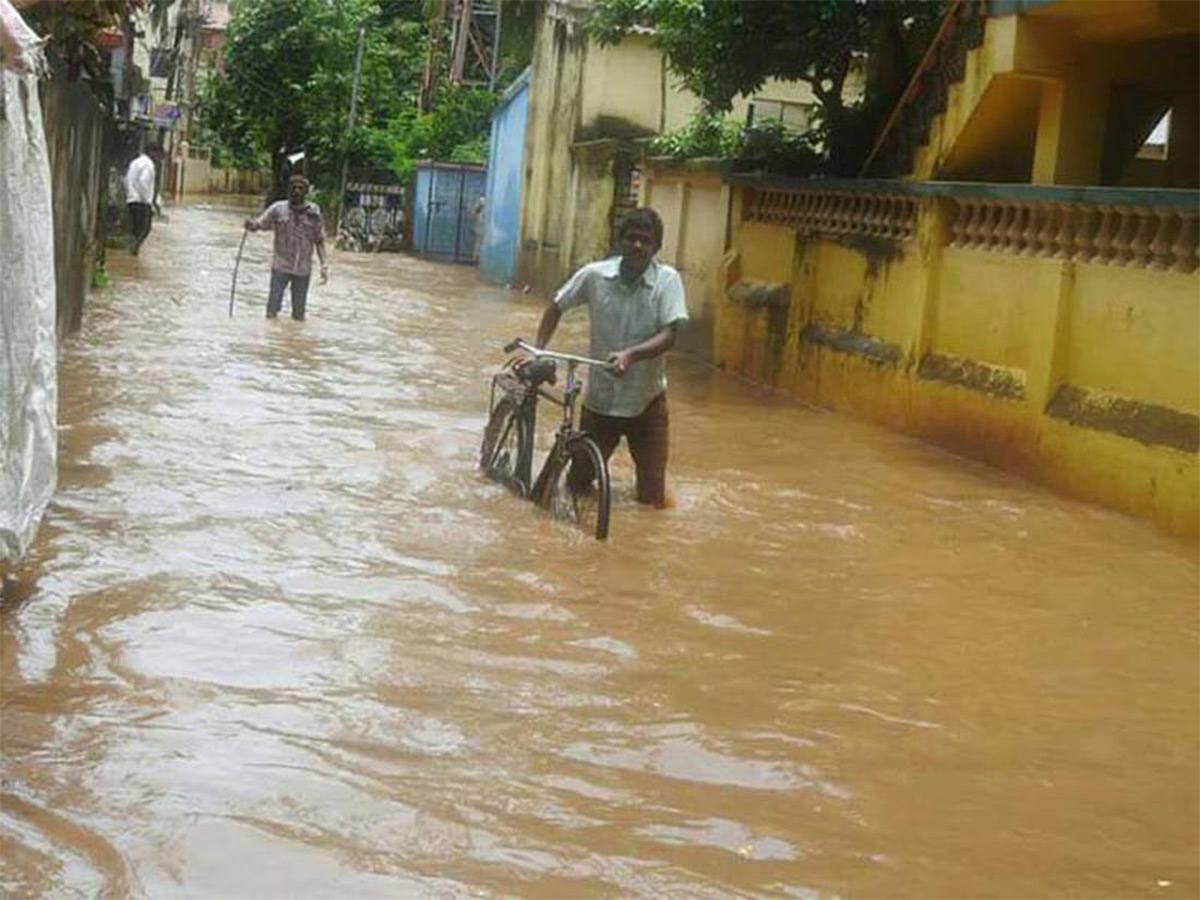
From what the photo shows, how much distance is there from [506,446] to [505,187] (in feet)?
72.7

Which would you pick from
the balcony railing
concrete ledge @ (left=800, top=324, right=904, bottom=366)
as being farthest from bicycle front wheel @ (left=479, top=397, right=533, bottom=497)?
concrete ledge @ (left=800, top=324, right=904, bottom=366)

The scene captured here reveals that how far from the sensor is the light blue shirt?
8.91 meters

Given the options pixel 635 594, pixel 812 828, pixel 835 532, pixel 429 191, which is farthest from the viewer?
pixel 429 191

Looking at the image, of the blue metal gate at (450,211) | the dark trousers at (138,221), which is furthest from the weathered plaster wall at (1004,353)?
the blue metal gate at (450,211)

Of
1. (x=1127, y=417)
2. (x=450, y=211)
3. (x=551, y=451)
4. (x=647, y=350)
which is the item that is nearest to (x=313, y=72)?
(x=450, y=211)

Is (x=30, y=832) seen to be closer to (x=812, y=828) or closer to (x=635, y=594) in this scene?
(x=812, y=828)

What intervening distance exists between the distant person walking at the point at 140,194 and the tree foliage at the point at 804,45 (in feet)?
34.1

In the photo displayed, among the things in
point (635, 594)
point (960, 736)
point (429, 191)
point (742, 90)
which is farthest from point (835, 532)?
point (429, 191)

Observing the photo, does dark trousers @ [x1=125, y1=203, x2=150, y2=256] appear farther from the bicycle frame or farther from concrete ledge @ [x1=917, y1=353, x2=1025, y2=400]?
the bicycle frame

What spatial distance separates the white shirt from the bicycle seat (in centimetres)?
1731

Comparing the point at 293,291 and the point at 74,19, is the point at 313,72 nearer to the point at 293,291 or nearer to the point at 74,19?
the point at 293,291

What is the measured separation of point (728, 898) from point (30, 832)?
1677 mm

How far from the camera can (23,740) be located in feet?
16.3

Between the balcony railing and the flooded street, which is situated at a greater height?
the balcony railing
